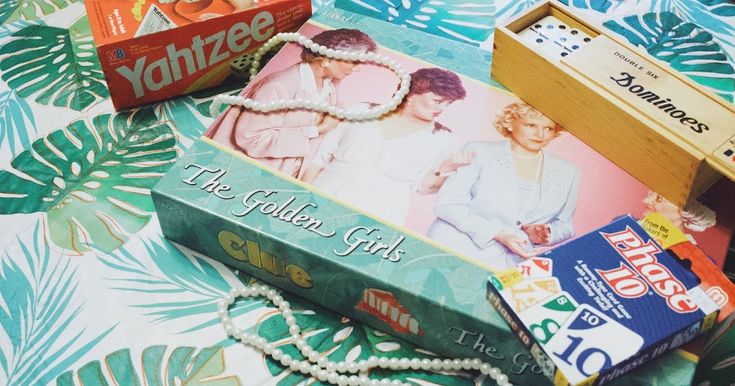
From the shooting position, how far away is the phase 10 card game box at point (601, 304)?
23.2 inches

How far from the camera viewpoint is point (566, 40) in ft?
2.70

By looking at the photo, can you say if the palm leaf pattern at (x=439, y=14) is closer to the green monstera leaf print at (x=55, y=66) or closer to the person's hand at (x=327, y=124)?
the person's hand at (x=327, y=124)

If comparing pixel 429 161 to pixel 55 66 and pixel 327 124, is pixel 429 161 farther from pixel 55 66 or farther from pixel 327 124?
pixel 55 66

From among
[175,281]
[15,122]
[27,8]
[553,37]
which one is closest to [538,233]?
[553,37]

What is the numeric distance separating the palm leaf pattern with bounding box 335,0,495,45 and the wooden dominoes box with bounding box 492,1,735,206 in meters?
0.14

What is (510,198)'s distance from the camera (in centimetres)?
74

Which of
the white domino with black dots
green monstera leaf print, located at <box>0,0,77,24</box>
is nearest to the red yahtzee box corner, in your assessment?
green monstera leaf print, located at <box>0,0,77,24</box>

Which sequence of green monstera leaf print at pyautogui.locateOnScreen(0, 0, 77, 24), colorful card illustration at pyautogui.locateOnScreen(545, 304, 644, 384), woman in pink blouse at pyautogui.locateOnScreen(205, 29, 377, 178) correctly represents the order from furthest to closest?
green monstera leaf print at pyautogui.locateOnScreen(0, 0, 77, 24) → woman in pink blouse at pyautogui.locateOnScreen(205, 29, 377, 178) → colorful card illustration at pyautogui.locateOnScreen(545, 304, 644, 384)

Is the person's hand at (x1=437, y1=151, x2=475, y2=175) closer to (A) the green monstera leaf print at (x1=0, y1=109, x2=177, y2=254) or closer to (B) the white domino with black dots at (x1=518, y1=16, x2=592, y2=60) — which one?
(B) the white domino with black dots at (x1=518, y1=16, x2=592, y2=60)

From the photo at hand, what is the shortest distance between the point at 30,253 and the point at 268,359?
0.96ft

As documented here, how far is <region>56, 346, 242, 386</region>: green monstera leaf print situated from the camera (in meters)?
0.69

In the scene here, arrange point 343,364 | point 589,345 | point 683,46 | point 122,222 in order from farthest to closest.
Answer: point 683,46, point 122,222, point 343,364, point 589,345

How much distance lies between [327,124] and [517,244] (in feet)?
0.84

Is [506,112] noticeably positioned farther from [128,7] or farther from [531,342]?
[128,7]
